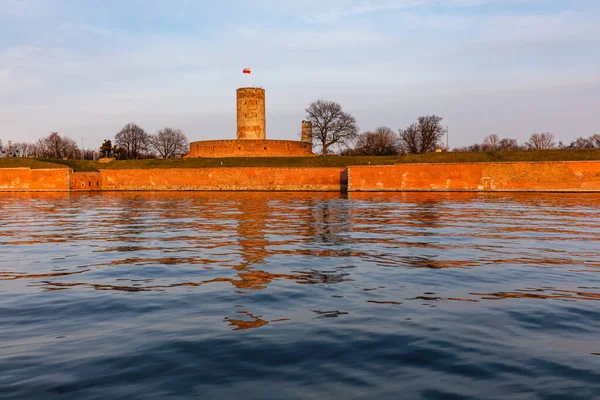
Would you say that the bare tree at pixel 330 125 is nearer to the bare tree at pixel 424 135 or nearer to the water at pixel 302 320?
the bare tree at pixel 424 135

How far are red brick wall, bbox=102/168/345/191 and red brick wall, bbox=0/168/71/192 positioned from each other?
3.40 m

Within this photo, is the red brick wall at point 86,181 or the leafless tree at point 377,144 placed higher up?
the leafless tree at point 377,144

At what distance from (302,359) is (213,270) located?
408 centimetres

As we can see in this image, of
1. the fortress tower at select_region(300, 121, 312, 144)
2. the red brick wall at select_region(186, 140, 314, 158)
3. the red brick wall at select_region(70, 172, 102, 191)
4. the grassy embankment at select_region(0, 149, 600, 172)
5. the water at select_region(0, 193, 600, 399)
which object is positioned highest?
the fortress tower at select_region(300, 121, 312, 144)

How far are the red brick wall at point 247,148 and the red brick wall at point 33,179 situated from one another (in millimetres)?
13301

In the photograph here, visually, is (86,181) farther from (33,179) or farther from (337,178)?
(337,178)

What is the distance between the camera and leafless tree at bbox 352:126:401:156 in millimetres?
68500

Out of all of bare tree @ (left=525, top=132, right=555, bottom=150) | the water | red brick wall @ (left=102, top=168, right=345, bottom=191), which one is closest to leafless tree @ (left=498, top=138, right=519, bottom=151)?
bare tree @ (left=525, top=132, right=555, bottom=150)

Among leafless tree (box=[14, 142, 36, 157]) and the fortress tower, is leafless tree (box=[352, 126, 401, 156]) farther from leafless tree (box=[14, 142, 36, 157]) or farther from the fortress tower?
leafless tree (box=[14, 142, 36, 157])

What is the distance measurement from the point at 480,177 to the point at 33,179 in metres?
35.9

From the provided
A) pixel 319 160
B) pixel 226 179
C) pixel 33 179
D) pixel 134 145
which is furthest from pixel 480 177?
pixel 134 145

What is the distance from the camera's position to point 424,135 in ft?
205

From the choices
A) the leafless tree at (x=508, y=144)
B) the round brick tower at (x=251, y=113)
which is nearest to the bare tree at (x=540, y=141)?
the leafless tree at (x=508, y=144)

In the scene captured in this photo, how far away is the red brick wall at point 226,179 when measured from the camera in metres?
43.4
